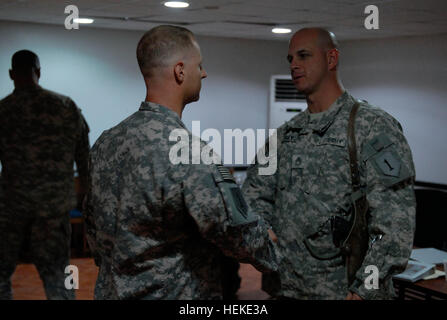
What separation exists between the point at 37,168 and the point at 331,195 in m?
1.91

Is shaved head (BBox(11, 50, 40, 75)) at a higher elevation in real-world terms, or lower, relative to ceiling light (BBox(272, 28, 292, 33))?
lower

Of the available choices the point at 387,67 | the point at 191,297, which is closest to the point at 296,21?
the point at 387,67

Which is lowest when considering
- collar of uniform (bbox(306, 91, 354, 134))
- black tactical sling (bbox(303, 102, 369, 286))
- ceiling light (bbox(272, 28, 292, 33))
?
black tactical sling (bbox(303, 102, 369, 286))

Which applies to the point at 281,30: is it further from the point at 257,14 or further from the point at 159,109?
the point at 159,109

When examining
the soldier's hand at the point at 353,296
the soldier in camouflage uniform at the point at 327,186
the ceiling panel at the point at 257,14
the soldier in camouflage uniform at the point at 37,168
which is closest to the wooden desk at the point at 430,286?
the soldier in camouflage uniform at the point at 327,186

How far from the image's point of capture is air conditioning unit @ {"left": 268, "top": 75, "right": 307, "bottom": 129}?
512cm

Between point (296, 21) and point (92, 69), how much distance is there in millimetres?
1793

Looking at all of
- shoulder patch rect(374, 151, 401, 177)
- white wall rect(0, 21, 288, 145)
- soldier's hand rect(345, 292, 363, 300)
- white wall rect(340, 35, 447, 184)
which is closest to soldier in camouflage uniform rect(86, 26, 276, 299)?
soldier's hand rect(345, 292, 363, 300)

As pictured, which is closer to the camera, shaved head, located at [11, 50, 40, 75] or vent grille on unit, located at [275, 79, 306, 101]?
shaved head, located at [11, 50, 40, 75]

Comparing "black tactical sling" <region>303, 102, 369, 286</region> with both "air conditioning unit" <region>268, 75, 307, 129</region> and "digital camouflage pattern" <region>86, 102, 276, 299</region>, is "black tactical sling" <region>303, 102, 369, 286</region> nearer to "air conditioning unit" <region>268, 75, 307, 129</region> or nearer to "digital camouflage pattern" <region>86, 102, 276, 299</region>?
"digital camouflage pattern" <region>86, 102, 276, 299</region>

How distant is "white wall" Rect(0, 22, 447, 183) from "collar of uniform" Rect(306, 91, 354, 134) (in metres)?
0.81

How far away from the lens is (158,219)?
139 cm

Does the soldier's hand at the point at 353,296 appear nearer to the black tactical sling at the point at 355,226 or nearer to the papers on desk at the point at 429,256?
the black tactical sling at the point at 355,226
